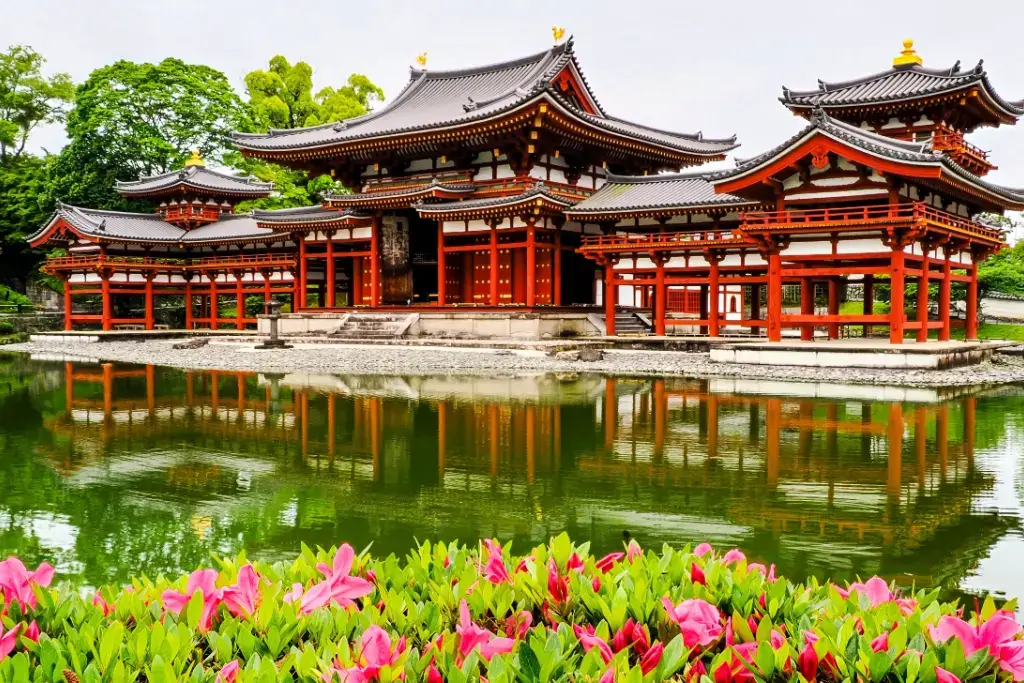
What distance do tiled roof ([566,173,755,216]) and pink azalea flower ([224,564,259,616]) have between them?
25.6 metres

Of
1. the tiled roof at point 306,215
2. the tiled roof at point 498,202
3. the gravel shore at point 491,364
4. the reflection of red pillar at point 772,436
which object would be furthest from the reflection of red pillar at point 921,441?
the tiled roof at point 306,215

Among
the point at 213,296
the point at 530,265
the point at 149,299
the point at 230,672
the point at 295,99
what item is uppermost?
the point at 295,99

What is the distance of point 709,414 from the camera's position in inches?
500

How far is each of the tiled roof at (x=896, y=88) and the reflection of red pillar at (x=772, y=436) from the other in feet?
49.9

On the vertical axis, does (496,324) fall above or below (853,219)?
below

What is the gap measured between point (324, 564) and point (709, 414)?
33.7 ft

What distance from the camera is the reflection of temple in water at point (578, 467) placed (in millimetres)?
6137

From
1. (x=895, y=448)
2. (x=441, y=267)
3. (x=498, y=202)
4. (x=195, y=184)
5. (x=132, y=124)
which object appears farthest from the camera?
(x=132, y=124)

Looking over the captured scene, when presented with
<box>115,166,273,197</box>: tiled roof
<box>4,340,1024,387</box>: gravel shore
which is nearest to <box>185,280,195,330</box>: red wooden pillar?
<box>115,166,273,197</box>: tiled roof

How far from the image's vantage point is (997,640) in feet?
7.89

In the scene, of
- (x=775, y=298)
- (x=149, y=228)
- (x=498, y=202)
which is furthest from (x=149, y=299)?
(x=775, y=298)

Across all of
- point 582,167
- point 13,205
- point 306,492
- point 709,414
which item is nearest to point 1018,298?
point 582,167

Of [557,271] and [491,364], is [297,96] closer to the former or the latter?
[557,271]

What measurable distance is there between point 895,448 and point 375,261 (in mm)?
26957
